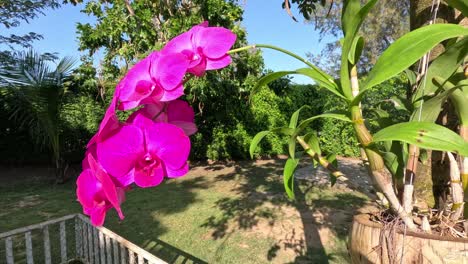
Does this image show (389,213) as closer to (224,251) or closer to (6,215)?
(224,251)

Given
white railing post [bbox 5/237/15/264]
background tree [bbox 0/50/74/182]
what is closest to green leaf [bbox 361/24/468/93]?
white railing post [bbox 5/237/15/264]

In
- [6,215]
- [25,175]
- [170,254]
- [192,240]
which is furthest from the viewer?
[25,175]

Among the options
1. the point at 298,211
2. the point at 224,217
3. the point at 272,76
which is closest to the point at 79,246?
the point at 224,217

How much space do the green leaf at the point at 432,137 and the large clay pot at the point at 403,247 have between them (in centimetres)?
23

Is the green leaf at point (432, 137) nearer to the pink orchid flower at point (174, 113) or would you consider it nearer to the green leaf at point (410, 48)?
the green leaf at point (410, 48)

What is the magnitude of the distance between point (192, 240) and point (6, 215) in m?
3.08

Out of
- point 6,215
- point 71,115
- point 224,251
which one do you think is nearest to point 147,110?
point 224,251

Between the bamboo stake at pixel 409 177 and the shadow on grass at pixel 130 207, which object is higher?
the bamboo stake at pixel 409 177

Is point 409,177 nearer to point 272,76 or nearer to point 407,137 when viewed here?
point 407,137

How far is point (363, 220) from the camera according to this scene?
0.79m

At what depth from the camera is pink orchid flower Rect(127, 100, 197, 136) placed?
461mm

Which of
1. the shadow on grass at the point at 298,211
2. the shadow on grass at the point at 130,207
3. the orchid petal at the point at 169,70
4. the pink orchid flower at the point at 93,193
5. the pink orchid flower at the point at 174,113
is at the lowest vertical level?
the shadow on grass at the point at 130,207

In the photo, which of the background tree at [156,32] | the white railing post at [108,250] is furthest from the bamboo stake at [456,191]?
the background tree at [156,32]

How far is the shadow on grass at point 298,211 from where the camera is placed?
3.30 m
